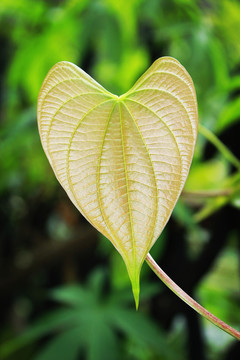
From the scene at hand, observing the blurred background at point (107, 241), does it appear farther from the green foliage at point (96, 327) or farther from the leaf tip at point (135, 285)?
the leaf tip at point (135, 285)

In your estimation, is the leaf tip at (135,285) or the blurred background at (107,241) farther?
the blurred background at (107,241)

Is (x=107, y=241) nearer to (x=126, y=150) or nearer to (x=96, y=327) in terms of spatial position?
(x=96, y=327)

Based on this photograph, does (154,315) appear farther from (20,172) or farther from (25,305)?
(25,305)

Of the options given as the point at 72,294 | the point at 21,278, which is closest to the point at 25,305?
the point at 21,278

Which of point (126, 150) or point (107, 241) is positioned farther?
point (107, 241)

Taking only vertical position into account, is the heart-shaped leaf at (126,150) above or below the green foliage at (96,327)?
above

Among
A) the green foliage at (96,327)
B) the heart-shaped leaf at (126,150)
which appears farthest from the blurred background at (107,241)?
the heart-shaped leaf at (126,150)

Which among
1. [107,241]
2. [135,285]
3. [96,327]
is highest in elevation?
[135,285]

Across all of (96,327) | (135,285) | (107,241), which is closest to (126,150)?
(135,285)
